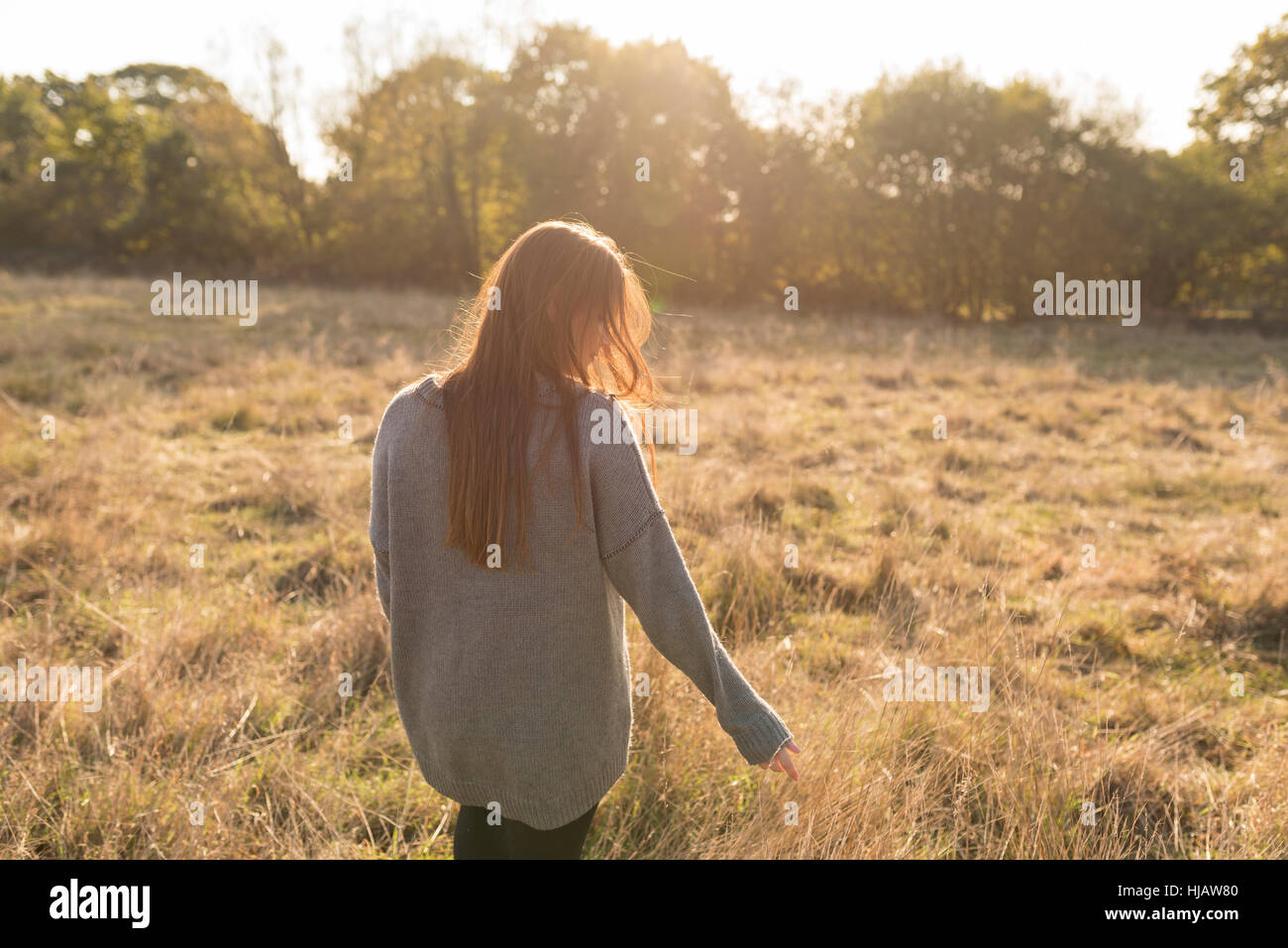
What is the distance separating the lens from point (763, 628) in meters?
3.62

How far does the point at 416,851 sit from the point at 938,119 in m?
26.4

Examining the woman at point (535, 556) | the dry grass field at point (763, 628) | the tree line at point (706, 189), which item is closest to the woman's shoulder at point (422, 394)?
the woman at point (535, 556)

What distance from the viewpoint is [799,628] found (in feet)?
12.1

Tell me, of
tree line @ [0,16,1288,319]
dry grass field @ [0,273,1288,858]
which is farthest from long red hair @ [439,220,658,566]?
tree line @ [0,16,1288,319]

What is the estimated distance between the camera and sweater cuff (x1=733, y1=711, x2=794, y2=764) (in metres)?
1.47

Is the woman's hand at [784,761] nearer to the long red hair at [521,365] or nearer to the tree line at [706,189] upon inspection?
the long red hair at [521,365]

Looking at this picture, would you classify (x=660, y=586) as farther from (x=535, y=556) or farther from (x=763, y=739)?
A: (x=763, y=739)

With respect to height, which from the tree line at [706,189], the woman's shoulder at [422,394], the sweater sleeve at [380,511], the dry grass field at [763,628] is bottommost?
the dry grass field at [763,628]

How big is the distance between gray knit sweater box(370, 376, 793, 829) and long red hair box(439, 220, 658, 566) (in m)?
0.04

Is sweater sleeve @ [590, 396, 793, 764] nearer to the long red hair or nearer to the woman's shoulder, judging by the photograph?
the long red hair

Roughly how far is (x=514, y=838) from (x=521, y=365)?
1.01 m

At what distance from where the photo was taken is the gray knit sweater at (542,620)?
1416mm

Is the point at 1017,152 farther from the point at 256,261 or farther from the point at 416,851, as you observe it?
the point at 416,851

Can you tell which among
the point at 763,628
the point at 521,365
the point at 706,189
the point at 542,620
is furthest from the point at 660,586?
the point at 706,189
